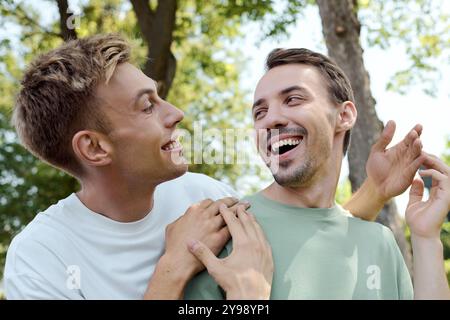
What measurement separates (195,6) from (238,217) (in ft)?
31.4

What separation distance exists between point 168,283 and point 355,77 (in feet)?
16.1

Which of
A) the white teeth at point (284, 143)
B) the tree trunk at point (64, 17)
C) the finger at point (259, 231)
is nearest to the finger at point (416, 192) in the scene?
the white teeth at point (284, 143)

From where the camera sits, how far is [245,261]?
2236mm

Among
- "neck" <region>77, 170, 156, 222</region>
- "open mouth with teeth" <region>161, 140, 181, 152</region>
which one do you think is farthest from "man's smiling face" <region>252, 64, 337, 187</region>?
"neck" <region>77, 170, 156, 222</region>

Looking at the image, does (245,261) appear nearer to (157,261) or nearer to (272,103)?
(157,261)

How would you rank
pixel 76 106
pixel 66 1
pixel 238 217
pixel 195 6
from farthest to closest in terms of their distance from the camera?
pixel 195 6, pixel 66 1, pixel 76 106, pixel 238 217

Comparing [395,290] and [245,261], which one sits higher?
[245,261]

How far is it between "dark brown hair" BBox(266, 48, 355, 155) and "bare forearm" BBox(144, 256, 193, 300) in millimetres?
1141

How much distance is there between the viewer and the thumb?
2.29 m

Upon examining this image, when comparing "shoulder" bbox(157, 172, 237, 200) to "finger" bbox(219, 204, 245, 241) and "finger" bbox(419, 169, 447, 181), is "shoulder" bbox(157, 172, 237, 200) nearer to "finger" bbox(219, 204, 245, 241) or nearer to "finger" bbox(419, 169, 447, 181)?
"finger" bbox(219, 204, 245, 241)

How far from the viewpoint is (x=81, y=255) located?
8.07ft

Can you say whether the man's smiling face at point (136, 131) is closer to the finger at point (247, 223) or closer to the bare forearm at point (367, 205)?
the finger at point (247, 223)
